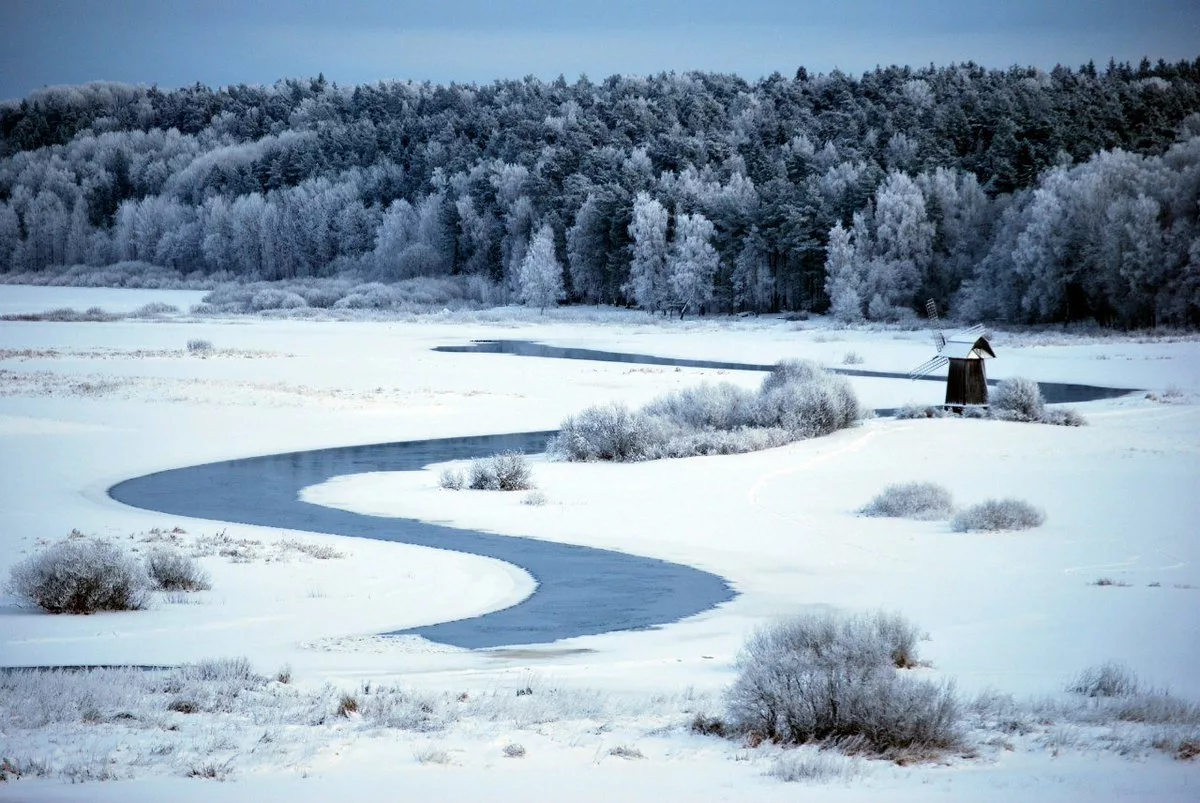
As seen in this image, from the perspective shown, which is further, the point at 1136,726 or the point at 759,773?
the point at 1136,726

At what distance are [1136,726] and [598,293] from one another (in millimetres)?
86984

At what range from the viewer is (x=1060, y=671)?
35.4 feet

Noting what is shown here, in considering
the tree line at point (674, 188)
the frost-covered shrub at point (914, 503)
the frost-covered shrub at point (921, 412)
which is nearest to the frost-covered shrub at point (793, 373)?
the frost-covered shrub at point (921, 412)

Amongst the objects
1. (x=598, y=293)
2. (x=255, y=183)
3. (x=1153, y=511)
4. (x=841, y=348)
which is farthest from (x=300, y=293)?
(x=1153, y=511)

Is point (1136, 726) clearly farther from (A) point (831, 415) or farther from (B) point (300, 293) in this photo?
(B) point (300, 293)

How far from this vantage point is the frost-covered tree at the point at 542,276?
306 feet

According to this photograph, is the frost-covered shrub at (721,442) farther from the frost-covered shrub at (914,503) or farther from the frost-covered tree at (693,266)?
the frost-covered tree at (693,266)

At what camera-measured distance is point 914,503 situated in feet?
66.4

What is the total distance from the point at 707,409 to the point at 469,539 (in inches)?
510

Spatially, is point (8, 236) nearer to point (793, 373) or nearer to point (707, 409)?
point (793, 373)

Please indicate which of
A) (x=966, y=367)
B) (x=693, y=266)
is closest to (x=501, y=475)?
(x=966, y=367)

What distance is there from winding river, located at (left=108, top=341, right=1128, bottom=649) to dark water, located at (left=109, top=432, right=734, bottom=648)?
0.5 inches

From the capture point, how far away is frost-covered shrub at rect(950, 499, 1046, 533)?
740 inches

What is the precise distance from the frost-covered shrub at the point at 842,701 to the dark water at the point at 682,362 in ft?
93.2
